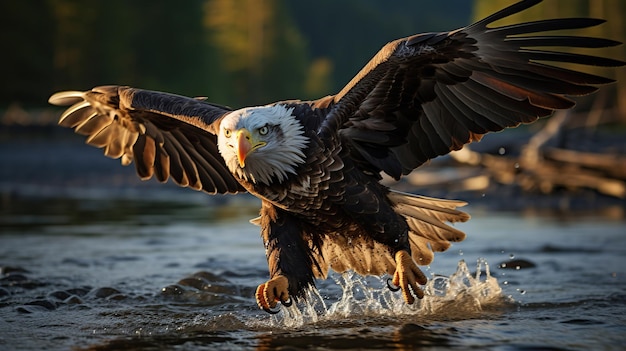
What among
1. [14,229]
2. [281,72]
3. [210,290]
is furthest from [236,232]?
[281,72]

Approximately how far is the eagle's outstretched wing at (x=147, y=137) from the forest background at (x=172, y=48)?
65.2 feet

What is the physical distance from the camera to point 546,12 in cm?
3494

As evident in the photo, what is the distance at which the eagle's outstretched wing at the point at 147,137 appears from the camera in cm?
619

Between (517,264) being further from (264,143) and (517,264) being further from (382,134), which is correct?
(264,143)

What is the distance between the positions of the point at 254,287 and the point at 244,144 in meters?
1.94

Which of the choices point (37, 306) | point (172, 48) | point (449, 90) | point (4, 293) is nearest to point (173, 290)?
point (37, 306)

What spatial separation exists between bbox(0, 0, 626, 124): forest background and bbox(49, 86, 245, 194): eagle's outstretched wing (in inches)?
783

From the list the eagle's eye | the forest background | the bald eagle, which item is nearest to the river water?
the bald eagle

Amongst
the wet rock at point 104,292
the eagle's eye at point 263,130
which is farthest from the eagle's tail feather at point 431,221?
the wet rock at point 104,292

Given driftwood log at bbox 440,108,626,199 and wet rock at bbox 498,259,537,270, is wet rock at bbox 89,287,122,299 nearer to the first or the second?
wet rock at bbox 498,259,537,270

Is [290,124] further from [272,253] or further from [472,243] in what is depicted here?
[472,243]

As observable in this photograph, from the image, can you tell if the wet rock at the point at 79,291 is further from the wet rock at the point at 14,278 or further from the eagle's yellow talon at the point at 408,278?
the eagle's yellow talon at the point at 408,278

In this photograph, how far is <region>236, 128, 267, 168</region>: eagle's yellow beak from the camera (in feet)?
14.9

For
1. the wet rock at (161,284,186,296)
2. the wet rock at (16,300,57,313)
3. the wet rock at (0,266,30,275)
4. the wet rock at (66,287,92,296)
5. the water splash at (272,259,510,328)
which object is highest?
the wet rock at (0,266,30,275)
